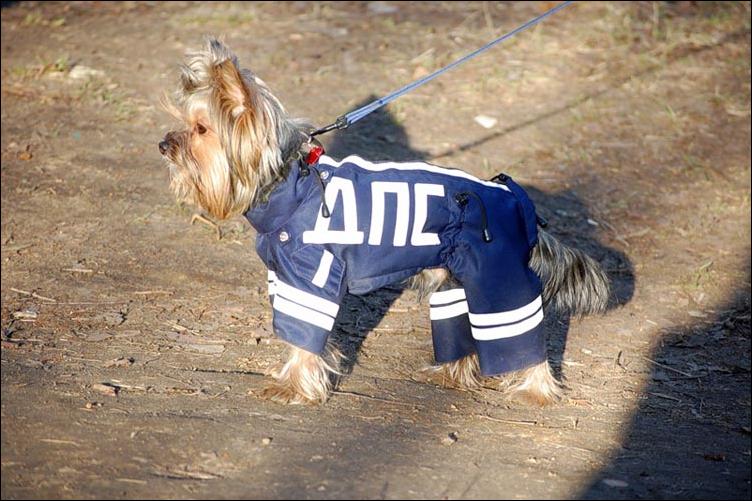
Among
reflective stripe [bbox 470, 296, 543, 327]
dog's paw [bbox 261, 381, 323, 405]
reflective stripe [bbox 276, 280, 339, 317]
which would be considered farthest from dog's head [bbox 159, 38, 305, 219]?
reflective stripe [bbox 470, 296, 543, 327]

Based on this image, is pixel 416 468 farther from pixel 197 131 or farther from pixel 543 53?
pixel 543 53

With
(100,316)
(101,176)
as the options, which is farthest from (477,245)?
(101,176)

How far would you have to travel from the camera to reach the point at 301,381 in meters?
5.48

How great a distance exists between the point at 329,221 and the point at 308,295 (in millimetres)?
379

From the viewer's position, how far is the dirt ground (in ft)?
15.8

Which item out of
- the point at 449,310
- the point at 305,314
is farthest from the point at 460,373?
the point at 305,314

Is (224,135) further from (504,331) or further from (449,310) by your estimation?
(504,331)

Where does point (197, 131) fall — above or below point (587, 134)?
above

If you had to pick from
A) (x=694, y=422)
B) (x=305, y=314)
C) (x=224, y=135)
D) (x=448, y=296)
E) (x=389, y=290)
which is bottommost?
(x=694, y=422)

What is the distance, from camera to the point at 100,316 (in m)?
6.39

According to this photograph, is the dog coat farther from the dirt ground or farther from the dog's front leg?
the dirt ground

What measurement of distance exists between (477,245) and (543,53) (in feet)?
21.0

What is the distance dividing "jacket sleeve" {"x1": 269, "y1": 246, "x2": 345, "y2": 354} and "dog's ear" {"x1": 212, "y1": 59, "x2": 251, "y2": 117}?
0.77 m

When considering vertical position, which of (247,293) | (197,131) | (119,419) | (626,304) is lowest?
(626,304)
